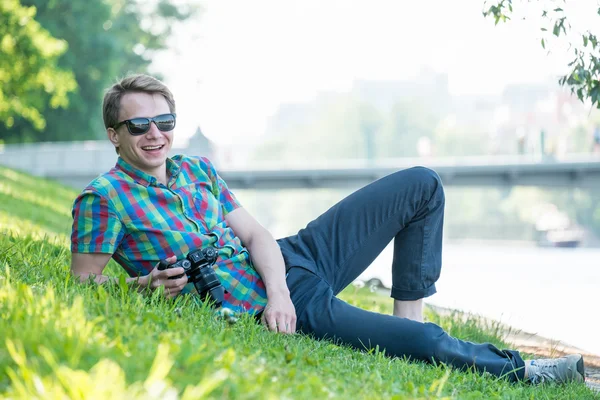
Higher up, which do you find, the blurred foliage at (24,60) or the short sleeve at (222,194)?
the blurred foliage at (24,60)

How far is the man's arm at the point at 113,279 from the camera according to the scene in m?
3.68

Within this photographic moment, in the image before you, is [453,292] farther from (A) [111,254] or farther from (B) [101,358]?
(B) [101,358]

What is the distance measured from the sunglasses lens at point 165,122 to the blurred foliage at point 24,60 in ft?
68.6

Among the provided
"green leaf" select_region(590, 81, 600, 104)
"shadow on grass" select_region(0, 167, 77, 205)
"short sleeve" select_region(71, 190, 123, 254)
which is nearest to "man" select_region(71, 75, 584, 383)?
"short sleeve" select_region(71, 190, 123, 254)

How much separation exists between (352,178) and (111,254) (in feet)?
107

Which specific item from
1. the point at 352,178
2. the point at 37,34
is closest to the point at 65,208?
the point at 37,34

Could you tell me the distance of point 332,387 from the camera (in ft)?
9.48

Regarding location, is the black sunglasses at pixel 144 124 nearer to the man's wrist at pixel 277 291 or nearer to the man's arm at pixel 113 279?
the man's arm at pixel 113 279

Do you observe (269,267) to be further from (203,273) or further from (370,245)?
(370,245)

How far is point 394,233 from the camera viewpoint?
438 centimetres

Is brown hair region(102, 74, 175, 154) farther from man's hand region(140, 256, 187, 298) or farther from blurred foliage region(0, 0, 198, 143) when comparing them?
blurred foliage region(0, 0, 198, 143)

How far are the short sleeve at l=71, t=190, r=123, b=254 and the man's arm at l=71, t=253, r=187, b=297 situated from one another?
40 mm

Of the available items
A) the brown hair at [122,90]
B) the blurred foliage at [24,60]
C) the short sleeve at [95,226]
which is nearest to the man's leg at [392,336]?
the short sleeve at [95,226]

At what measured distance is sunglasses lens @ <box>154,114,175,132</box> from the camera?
3.96 meters
